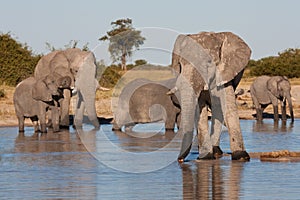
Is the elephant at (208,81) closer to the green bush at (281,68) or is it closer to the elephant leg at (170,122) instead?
the elephant leg at (170,122)

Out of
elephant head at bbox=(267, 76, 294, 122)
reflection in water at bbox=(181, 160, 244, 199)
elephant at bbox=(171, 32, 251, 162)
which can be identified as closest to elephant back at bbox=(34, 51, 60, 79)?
elephant head at bbox=(267, 76, 294, 122)

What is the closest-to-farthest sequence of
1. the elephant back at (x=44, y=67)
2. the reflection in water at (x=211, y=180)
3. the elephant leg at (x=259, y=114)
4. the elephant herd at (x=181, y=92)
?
the reflection in water at (x=211, y=180) < the elephant herd at (x=181, y=92) < the elephant back at (x=44, y=67) < the elephant leg at (x=259, y=114)

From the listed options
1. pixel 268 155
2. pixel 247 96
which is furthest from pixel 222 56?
pixel 247 96

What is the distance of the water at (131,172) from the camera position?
8562 millimetres

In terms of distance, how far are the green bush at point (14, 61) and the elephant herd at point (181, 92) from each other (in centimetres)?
897

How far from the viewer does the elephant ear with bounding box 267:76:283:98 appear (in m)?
25.2

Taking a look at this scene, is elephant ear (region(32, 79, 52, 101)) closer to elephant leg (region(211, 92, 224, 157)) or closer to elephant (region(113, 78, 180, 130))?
elephant (region(113, 78, 180, 130))

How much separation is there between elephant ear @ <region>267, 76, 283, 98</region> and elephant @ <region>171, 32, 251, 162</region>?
1335 cm

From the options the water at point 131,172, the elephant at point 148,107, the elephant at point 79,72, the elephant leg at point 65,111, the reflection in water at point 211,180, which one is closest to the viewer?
the reflection in water at point 211,180

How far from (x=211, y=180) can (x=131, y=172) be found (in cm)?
128

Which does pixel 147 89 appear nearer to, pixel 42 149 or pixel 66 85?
pixel 66 85

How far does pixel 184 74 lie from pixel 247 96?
740 inches

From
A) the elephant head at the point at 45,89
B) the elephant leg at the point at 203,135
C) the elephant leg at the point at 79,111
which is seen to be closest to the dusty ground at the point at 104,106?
the elephant leg at the point at 79,111

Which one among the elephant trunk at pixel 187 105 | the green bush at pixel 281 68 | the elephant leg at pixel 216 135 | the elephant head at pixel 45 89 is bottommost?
the elephant leg at pixel 216 135
